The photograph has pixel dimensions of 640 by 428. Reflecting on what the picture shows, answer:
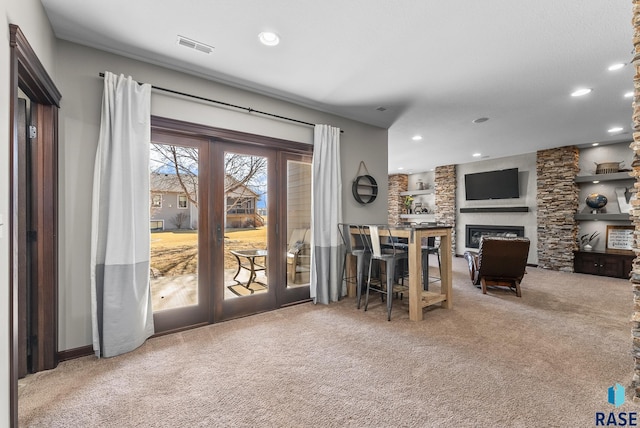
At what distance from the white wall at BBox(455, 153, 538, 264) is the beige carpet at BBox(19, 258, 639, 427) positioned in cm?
369

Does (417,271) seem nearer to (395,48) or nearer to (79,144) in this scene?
(395,48)

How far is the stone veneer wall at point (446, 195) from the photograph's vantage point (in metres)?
7.84

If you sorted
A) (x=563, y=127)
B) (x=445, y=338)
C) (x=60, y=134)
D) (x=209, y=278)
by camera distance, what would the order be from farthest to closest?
(x=563, y=127) → (x=209, y=278) → (x=445, y=338) → (x=60, y=134)

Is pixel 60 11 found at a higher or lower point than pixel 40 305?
→ higher

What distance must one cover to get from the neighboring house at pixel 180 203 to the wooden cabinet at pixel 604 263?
6490mm

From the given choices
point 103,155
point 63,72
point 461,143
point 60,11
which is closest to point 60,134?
point 103,155

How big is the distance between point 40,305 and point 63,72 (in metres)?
1.78

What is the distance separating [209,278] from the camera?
→ 2.98 m

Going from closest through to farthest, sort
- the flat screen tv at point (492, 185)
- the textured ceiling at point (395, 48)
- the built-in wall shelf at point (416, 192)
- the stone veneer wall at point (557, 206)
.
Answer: the textured ceiling at point (395, 48) → the stone veneer wall at point (557, 206) → the flat screen tv at point (492, 185) → the built-in wall shelf at point (416, 192)

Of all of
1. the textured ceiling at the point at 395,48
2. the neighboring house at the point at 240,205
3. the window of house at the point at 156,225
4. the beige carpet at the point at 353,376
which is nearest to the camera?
the beige carpet at the point at 353,376

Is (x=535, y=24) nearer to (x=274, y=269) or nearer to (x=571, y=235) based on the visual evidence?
(x=274, y=269)

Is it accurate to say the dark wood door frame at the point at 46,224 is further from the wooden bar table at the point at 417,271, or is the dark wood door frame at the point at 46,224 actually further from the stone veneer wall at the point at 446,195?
the stone veneer wall at the point at 446,195

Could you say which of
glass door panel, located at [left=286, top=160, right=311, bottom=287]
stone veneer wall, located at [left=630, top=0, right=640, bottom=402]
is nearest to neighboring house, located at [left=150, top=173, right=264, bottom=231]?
glass door panel, located at [left=286, top=160, right=311, bottom=287]

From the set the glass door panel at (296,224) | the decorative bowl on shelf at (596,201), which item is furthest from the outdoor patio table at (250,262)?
the decorative bowl on shelf at (596,201)
